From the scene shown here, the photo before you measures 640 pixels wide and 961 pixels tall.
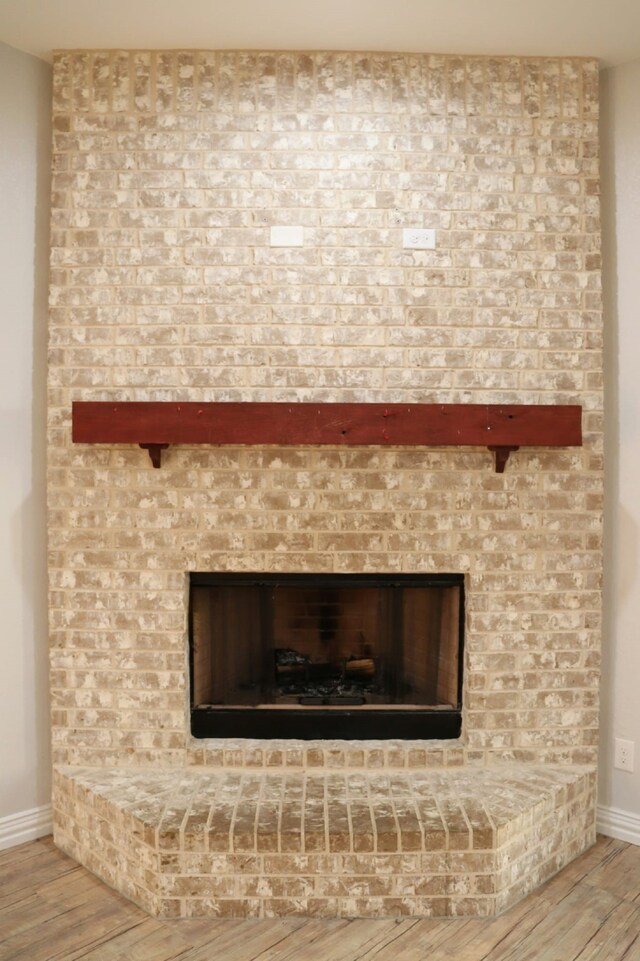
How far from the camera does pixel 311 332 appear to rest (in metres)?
2.50

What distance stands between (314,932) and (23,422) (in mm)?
1932

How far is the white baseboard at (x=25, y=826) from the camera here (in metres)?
2.58

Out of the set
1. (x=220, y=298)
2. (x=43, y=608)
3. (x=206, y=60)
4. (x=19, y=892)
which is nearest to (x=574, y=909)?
(x=19, y=892)

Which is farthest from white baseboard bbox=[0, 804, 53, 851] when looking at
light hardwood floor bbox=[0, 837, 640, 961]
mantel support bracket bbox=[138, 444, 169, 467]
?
mantel support bracket bbox=[138, 444, 169, 467]

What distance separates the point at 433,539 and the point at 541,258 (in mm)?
1058

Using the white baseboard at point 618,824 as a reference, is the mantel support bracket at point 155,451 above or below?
above

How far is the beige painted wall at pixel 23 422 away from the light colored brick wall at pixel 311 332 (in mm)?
116

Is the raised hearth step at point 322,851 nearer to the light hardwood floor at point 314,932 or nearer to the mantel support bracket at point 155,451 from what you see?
the light hardwood floor at point 314,932

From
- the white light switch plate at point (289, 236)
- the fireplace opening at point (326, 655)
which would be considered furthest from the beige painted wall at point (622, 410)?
the white light switch plate at point (289, 236)

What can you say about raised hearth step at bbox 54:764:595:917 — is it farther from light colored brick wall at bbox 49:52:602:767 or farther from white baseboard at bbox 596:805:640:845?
white baseboard at bbox 596:805:640:845

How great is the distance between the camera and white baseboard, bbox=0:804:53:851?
8.48ft

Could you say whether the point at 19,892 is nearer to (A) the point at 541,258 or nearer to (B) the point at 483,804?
(B) the point at 483,804

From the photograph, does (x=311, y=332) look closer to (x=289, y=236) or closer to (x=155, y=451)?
(x=289, y=236)

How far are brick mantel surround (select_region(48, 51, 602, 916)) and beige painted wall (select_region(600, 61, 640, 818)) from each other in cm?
12
